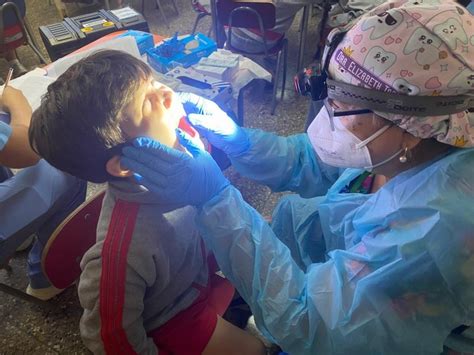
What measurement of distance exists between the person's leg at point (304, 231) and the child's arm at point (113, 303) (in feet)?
1.75

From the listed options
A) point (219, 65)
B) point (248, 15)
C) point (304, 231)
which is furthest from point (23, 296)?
point (248, 15)

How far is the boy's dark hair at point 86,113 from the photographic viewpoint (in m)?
0.84

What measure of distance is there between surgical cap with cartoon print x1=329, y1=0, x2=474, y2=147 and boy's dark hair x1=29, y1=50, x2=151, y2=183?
53 centimetres

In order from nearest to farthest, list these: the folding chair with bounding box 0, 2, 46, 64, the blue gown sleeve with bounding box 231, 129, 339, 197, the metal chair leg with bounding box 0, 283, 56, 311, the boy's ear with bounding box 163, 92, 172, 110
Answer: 1. the boy's ear with bounding box 163, 92, 172, 110
2. the blue gown sleeve with bounding box 231, 129, 339, 197
3. the metal chair leg with bounding box 0, 283, 56, 311
4. the folding chair with bounding box 0, 2, 46, 64

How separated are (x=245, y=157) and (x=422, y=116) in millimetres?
587

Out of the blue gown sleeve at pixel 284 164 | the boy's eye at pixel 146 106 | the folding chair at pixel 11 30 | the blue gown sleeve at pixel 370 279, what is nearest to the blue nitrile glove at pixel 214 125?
the blue gown sleeve at pixel 284 164

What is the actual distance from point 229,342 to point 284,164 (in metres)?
0.59

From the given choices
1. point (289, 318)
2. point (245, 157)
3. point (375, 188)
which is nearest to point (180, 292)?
A: point (289, 318)

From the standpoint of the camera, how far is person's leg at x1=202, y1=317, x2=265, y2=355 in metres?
1.09

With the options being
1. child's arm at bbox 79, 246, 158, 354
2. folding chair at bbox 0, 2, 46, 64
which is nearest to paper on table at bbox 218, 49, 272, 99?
child's arm at bbox 79, 246, 158, 354

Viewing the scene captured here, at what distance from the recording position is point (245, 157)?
1219 millimetres

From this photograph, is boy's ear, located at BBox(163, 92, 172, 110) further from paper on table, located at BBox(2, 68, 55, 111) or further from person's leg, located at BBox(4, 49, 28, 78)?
person's leg, located at BBox(4, 49, 28, 78)

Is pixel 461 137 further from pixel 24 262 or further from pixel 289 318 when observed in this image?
pixel 24 262

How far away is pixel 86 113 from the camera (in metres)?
0.84
